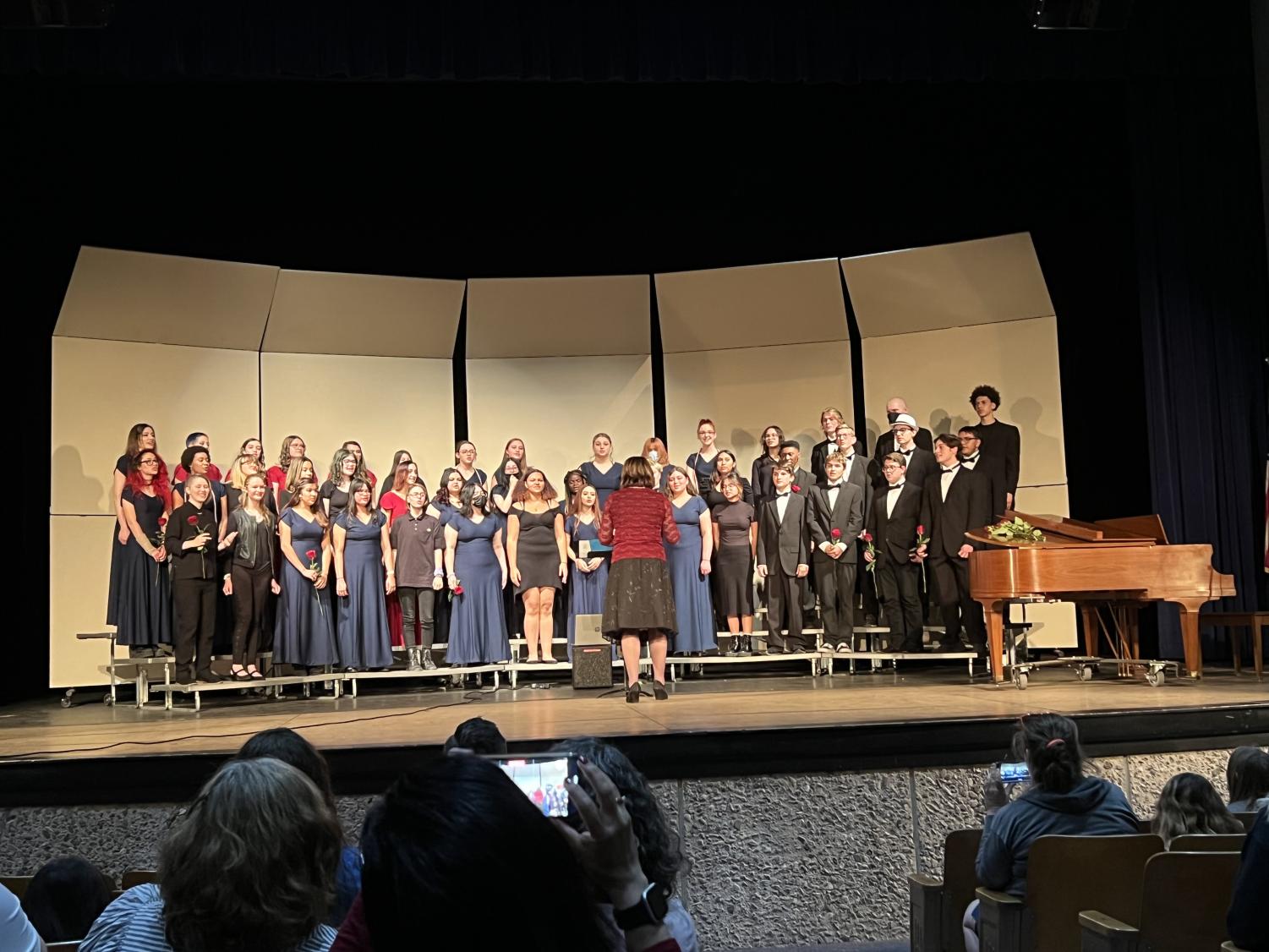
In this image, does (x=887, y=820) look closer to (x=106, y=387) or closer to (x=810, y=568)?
(x=810, y=568)

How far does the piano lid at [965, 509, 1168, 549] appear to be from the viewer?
6.55 metres

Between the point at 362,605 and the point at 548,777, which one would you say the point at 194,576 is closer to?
the point at 362,605

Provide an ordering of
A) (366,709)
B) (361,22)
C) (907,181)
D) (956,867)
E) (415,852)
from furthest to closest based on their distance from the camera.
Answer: (907,181), (361,22), (366,709), (956,867), (415,852)

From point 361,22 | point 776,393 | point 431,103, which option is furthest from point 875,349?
point 361,22

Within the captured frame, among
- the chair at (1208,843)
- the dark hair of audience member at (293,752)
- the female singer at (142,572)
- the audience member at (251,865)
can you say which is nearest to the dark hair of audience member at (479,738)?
the dark hair of audience member at (293,752)

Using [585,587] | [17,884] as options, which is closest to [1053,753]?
[17,884]

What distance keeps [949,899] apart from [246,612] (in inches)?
217

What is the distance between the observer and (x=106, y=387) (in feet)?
31.0

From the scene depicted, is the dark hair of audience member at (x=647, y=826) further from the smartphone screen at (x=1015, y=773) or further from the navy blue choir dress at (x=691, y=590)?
the navy blue choir dress at (x=691, y=590)

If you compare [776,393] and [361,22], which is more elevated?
[361,22]

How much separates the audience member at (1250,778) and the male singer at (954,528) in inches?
197

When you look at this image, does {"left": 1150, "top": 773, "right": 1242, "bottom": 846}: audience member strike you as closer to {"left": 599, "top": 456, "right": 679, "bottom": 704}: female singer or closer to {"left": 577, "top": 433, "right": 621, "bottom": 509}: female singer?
{"left": 599, "top": 456, "right": 679, "bottom": 704}: female singer

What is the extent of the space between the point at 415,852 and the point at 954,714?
425cm

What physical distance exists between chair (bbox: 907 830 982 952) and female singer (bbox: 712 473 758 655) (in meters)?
5.63
